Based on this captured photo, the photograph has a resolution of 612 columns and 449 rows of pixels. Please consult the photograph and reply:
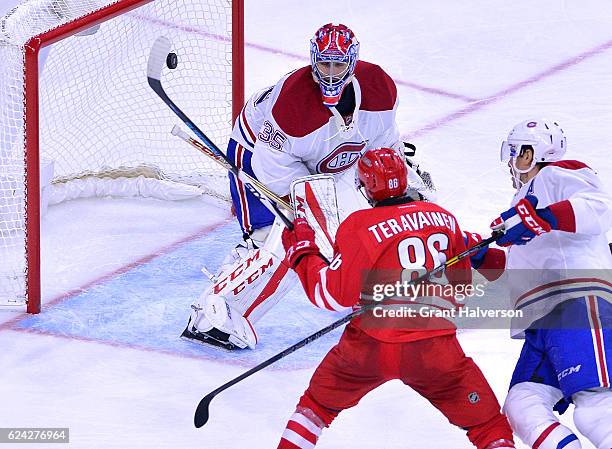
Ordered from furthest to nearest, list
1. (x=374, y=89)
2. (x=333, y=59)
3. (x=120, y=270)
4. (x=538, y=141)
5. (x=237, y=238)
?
(x=237, y=238), (x=120, y=270), (x=374, y=89), (x=333, y=59), (x=538, y=141)

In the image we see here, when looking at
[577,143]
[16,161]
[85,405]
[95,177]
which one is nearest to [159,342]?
[85,405]

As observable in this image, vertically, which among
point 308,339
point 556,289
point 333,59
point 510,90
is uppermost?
point 510,90

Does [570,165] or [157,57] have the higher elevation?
[157,57]

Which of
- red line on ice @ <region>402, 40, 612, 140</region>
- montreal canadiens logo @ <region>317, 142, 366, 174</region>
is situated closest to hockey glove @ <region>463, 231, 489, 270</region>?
montreal canadiens logo @ <region>317, 142, 366, 174</region>

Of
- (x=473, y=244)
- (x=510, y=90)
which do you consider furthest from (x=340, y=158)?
(x=510, y=90)

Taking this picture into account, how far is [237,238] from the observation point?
192 inches

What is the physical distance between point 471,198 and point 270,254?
45.3 inches

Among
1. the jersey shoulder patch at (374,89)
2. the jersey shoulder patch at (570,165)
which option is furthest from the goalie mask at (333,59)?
the jersey shoulder patch at (570,165)

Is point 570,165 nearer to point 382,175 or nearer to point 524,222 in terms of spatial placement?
point 524,222

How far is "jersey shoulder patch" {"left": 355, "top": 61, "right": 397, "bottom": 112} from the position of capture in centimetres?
413

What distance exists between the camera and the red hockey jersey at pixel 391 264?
126 inches

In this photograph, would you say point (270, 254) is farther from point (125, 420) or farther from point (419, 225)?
point (419, 225)

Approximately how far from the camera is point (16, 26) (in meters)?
4.33

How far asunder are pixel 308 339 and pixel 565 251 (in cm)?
65
